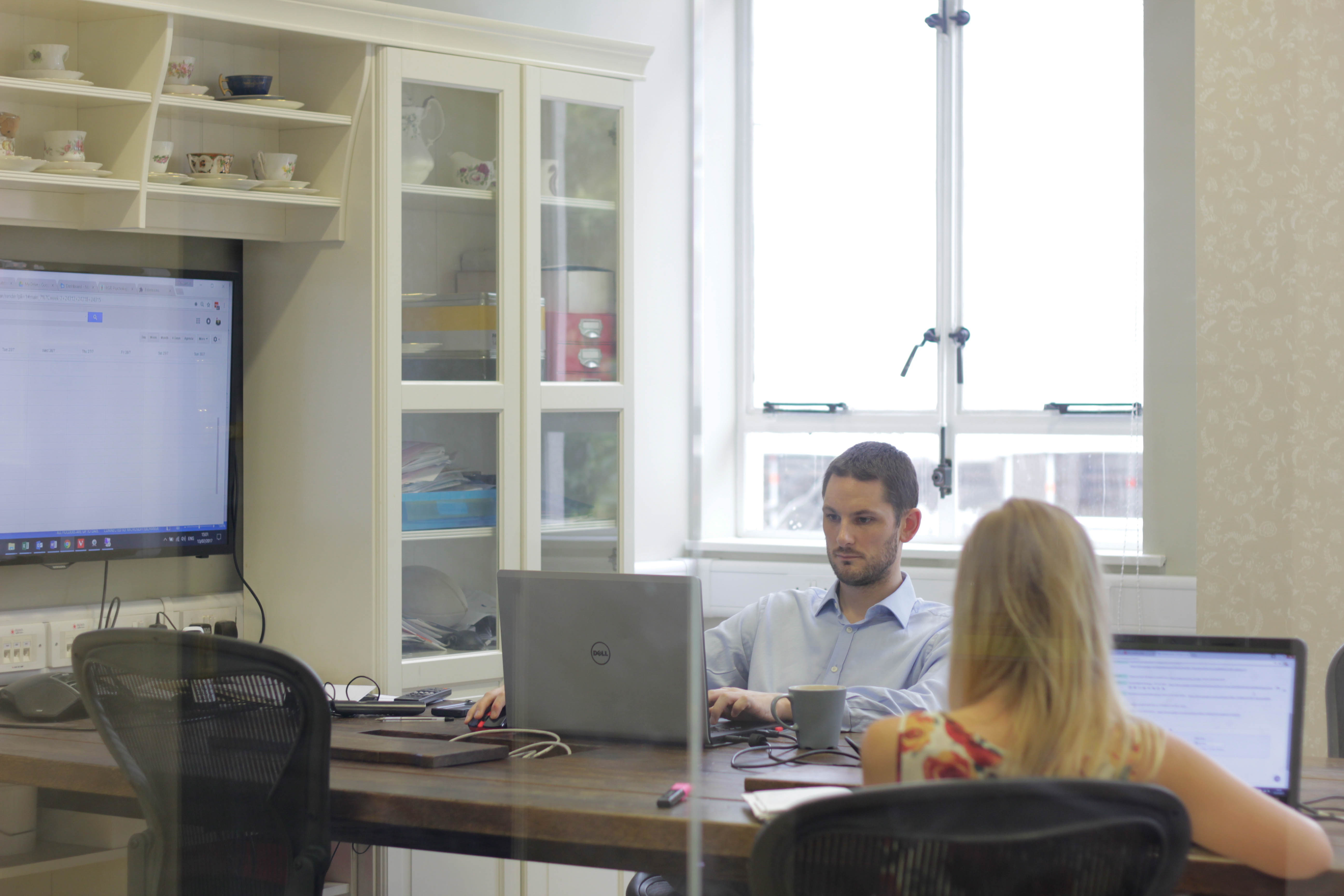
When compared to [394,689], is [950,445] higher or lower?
higher

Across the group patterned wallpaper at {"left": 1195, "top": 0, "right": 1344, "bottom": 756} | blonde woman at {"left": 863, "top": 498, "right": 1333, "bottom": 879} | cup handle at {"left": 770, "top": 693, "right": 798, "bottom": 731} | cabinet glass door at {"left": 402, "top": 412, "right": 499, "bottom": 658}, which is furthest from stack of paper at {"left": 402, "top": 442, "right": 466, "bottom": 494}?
patterned wallpaper at {"left": 1195, "top": 0, "right": 1344, "bottom": 756}

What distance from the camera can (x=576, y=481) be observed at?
2223mm

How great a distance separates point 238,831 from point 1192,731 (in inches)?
46.0

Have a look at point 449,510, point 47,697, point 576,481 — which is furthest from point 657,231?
point 47,697

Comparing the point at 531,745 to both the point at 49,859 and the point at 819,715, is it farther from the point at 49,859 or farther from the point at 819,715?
the point at 49,859

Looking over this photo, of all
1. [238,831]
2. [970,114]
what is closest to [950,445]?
[970,114]

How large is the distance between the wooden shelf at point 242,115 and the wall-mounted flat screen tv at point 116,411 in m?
0.28

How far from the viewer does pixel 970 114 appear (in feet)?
4.49

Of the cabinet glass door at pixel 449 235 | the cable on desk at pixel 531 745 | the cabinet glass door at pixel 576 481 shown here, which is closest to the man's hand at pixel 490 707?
the cable on desk at pixel 531 745

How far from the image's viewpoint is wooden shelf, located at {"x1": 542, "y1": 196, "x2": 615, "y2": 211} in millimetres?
2213

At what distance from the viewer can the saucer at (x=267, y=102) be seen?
1876mm

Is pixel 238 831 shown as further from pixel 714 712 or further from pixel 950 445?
pixel 950 445

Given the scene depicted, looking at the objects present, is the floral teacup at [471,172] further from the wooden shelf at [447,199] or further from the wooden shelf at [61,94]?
the wooden shelf at [61,94]

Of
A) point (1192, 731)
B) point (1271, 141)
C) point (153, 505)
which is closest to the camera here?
point (1192, 731)
